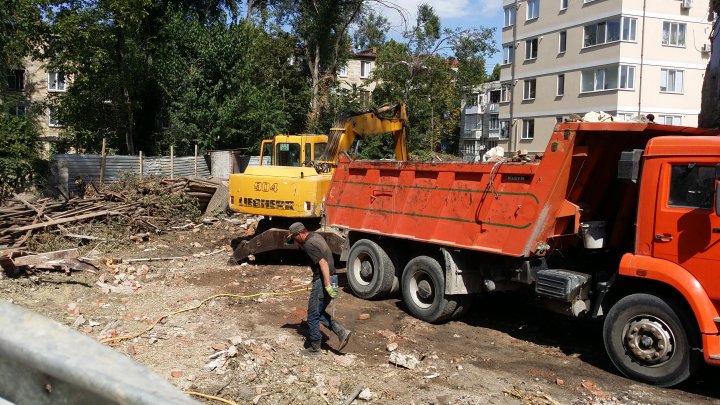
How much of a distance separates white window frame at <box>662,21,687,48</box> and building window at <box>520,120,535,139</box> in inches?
386

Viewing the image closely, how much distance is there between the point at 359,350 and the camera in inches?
293

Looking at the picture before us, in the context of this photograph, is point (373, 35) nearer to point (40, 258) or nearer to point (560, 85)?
point (560, 85)

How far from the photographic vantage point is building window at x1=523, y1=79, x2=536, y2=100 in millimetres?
42719

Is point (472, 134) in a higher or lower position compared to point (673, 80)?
lower

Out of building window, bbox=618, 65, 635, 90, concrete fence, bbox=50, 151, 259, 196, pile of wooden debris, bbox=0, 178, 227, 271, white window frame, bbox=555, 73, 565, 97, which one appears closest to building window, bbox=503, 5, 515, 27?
white window frame, bbox=555, 73, 565, 97

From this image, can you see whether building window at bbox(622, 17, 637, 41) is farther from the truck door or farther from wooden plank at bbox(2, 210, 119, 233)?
the truck door

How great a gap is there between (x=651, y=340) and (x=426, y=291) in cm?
327

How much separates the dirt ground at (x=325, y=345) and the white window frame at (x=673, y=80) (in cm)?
3243

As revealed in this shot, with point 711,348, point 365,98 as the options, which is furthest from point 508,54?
point 711,348

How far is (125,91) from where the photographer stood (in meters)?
28.1

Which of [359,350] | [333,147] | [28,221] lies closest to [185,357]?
[359,350]

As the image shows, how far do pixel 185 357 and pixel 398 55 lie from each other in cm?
3796

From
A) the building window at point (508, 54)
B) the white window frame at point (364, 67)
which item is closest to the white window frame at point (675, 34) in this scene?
the building window at point (508, 54)

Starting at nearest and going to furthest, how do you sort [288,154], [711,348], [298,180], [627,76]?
[711,348], [298,180], [288,154], [627,76]
